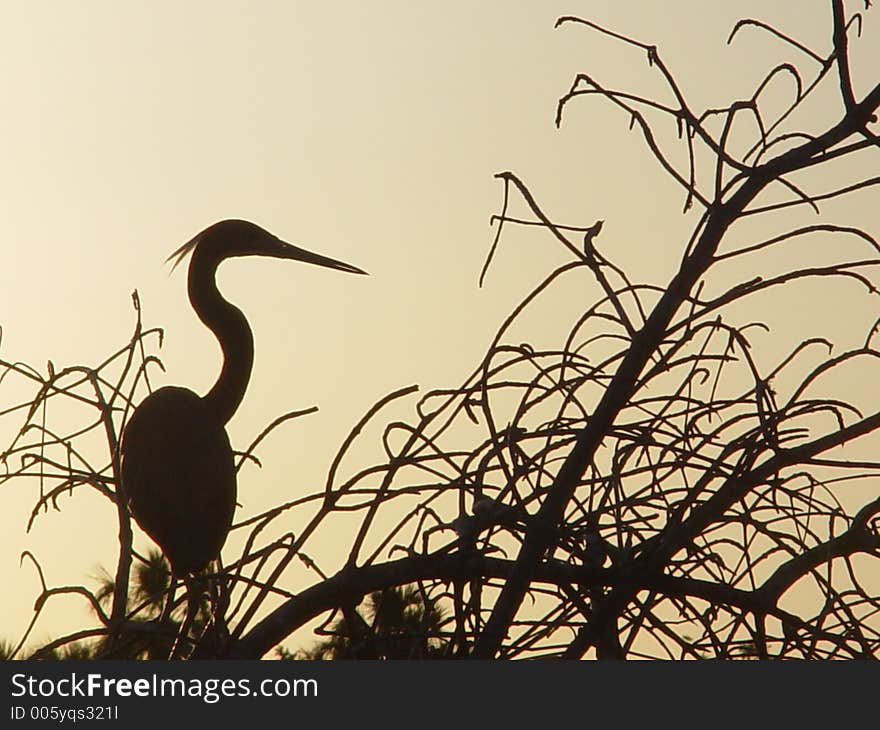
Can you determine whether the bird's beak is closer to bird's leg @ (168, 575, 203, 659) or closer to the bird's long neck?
the bird's long neck

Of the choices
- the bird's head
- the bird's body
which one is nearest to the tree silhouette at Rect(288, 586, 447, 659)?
the bird's body

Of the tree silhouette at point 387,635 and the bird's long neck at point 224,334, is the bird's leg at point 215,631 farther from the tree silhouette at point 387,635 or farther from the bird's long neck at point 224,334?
the bird's long neck at point 224,334

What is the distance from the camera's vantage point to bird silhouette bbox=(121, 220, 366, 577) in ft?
14.0

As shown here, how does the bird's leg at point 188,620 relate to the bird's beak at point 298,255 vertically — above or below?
below

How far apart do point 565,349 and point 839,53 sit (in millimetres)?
687

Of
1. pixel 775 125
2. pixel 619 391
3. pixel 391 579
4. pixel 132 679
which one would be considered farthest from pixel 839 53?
pixel 132 679

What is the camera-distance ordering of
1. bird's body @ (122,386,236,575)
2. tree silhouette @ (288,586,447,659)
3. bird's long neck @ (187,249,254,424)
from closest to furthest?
1. tree silhouette @ (288,586,447,659)
2. bird's body @ (122,386,236,575)
3. bird's long neck @ (187,249,254,424)

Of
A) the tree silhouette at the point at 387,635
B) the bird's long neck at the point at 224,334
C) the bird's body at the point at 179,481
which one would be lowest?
the tree silhouette at the point at 387,635

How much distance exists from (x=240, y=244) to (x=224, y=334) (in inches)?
13.2

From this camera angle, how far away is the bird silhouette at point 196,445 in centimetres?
426

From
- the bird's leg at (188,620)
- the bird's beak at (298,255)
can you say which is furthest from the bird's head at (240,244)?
the bird's leg at (188,620)

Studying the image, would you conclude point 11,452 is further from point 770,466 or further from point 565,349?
point 770,466

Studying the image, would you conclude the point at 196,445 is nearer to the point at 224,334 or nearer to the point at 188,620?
the point at 224,334

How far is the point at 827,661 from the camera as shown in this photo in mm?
2402
